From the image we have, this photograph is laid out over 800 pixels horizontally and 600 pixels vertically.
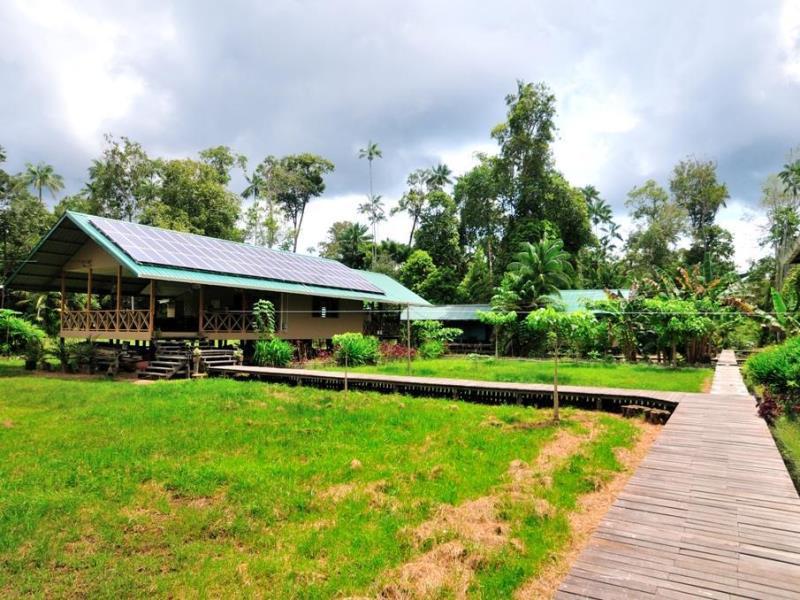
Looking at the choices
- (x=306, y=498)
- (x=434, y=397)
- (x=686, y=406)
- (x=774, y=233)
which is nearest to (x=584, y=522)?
(x=306, y=498)

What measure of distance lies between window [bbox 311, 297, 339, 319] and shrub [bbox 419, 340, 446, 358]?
14.9 ft

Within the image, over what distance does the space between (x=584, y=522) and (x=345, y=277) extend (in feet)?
Result: 68.9

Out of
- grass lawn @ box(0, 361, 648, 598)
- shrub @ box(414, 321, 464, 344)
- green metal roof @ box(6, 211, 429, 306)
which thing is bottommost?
grass lawn @ box(0, 361, 648, 598)

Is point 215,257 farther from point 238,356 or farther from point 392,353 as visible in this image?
point 392,353

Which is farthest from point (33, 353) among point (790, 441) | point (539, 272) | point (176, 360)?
point (790, 441)

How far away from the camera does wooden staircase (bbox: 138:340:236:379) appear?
637 inches

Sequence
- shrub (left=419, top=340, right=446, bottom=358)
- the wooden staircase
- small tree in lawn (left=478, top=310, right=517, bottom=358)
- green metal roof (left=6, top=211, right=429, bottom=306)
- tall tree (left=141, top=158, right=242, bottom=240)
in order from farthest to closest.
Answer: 1. tall tree (left=141, top=158, right=242, bottom=240)
2. shrub (left=419, top=340, right=446, bottom=358)
3. small tree in lawn (left=478, top=310, right=517, bottom=358)
4. the wooden staircase
5. green metal roof (left=6, top=211, right=429, bottom=306)

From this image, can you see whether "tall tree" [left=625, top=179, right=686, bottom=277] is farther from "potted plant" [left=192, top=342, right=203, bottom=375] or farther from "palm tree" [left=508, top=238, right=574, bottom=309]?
"potted plant" [left=192, top=342, right=203, bottom=375]

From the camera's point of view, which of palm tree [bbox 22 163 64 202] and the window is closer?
the window

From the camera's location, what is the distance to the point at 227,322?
18.9 m

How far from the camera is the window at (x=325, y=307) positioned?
2339 cm

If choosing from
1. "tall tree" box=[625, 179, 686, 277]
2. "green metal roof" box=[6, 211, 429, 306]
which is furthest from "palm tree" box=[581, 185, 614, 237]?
"green metal roof" box=[6, 211, 429, 306]

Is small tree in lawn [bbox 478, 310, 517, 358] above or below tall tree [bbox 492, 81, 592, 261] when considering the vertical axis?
below

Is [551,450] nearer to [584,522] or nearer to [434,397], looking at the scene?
[584,522]
